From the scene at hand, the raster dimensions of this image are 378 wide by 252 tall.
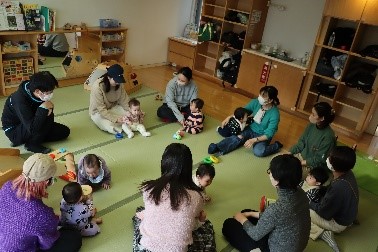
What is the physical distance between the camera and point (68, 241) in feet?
6.76

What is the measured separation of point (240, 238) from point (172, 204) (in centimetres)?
83

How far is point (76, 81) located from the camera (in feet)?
16.6

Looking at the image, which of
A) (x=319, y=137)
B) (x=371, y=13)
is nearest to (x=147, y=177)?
(x=319, y=137)

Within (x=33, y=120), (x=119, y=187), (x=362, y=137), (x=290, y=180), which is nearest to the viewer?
(x=290, y=180)

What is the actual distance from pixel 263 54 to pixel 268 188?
2.84m

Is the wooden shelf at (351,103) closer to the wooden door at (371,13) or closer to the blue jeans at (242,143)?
the wooden door at (371,13)

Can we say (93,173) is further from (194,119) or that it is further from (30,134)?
(194,119)

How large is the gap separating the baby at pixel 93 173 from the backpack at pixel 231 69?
3.58 m

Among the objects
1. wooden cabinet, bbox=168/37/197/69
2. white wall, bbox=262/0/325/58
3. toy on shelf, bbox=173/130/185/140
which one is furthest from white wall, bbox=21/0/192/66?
toy on shelf, bbox=173/130/185/140

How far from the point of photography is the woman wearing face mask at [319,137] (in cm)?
321

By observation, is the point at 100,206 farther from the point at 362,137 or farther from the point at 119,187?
the point at 362,137

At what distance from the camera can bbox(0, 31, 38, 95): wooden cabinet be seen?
425cm

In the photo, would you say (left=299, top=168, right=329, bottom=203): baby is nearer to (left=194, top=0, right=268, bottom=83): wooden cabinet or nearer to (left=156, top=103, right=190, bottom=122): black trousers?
(left=156, top=103, right=190, bottom=122): black trousers

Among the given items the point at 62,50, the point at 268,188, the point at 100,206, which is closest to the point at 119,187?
the point at 100,206
